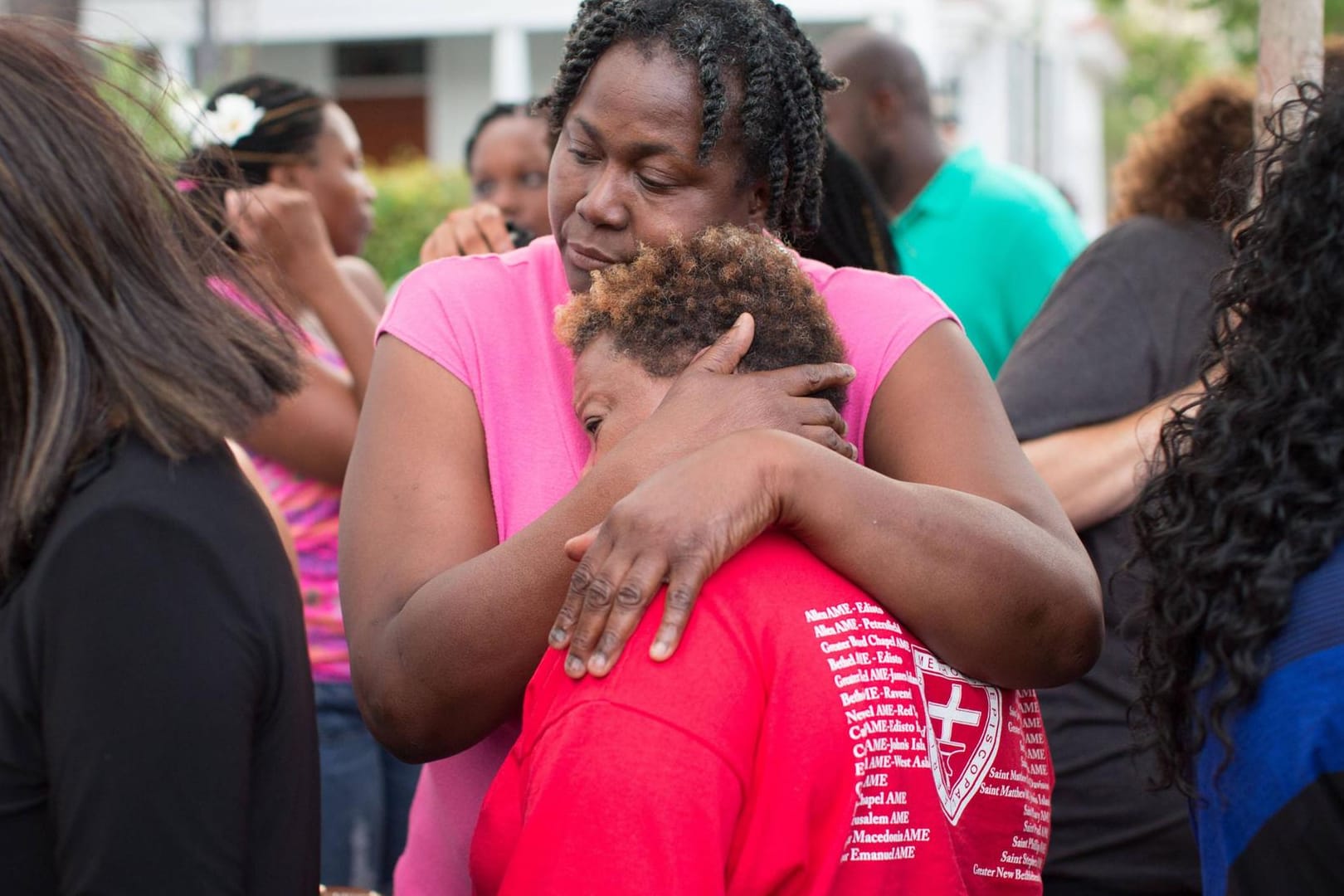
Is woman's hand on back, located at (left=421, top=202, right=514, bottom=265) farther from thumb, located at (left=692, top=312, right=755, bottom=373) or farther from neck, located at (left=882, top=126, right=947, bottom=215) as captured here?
neck, located at (left=882, top=126, right=947, bottom=215)

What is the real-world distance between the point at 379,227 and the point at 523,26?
5.71 meters

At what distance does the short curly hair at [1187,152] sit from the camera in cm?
306

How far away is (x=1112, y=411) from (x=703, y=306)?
1293mm

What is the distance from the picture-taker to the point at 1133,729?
1.88 m

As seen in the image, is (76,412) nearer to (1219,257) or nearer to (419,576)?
(419,576)

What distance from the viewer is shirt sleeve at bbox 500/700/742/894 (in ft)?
4.48

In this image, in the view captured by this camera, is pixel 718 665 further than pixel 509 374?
No

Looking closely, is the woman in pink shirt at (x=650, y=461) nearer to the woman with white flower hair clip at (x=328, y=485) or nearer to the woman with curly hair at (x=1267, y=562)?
the woman with curly hair at (x=1267, y=562)

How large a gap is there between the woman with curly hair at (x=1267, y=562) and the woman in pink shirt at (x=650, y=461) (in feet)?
0.69

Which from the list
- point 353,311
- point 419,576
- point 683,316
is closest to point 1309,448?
point 683,316

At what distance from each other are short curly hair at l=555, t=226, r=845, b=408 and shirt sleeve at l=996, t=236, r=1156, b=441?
41.2 inches

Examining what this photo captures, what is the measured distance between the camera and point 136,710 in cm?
151

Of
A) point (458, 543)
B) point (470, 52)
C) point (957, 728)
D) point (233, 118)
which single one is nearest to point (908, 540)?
point (957, 728)

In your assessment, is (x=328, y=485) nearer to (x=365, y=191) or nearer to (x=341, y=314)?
(x=341, y=314)
